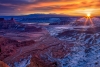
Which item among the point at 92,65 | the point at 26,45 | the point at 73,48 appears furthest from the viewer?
the point at 26,45

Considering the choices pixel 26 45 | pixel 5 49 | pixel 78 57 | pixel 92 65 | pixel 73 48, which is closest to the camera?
pixel 92 65

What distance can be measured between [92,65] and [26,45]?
14.5 meters

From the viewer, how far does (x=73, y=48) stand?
3138cm

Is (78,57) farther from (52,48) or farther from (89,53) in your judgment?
(52,48)

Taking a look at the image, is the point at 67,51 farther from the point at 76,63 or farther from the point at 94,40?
the point at 94,40

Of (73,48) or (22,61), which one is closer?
(22,61)

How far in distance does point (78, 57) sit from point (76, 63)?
238 cm

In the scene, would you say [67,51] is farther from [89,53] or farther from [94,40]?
[94,40]

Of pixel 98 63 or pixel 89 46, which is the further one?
pixel 89 46

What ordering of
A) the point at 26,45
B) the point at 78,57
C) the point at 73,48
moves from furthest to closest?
the point at 26,45 < the point at 73,48 < the point at 78,57

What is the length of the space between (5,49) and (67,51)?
9795mm

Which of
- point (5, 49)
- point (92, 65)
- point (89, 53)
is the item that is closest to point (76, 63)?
point (92, 65)

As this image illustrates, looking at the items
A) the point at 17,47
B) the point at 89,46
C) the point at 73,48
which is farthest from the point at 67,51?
the point at 17,47

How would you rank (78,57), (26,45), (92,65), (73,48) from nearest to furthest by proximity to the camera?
1. (92,65)
2. (78,57)
3. (73,48)
4. (26,45)
